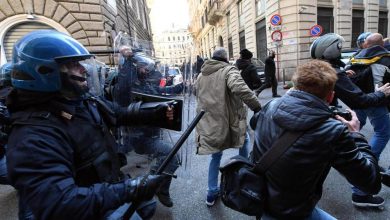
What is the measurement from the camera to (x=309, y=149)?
1.24 m

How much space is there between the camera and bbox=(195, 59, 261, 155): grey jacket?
2.71 metres

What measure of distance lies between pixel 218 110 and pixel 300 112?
1.51 m

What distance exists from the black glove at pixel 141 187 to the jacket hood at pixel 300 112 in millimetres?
691

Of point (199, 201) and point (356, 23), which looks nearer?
point (199, 201)

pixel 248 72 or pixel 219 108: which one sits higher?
pixel 248 72

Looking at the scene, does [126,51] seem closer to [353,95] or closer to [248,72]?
[353,95]

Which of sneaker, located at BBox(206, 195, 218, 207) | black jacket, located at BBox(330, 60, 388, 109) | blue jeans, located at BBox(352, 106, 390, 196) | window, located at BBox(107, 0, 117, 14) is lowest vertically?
sneaker, located at BBox(206, 195, 218, 207)

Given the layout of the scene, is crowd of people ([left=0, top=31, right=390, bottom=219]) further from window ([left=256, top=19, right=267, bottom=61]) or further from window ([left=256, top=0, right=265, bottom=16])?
window ([left=256, top=0, right=265, bottom=16])

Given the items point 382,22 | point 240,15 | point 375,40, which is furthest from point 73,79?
point 382,22

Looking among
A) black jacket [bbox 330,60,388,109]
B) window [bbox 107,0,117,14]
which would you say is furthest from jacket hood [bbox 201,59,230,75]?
window [bbox 107,0,117,14]

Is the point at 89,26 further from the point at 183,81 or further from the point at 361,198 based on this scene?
the point at 361,198

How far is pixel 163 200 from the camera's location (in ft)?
9.20

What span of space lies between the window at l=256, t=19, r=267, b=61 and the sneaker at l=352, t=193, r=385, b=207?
13.8 meters

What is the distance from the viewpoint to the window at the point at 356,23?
1512cm
